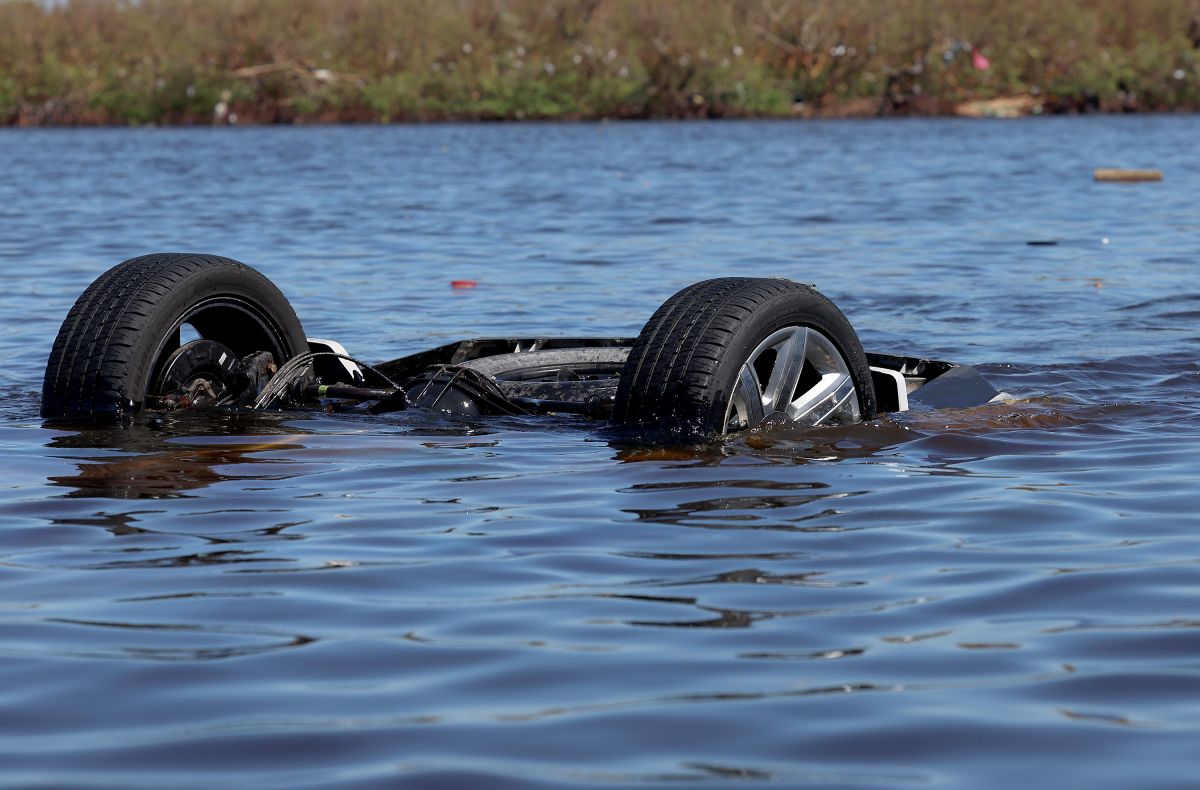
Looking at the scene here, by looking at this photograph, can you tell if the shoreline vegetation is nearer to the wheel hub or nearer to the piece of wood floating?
the piece of wood floating

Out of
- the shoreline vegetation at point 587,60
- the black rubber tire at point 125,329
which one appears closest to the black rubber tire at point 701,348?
the black rubber tire at point 125,329

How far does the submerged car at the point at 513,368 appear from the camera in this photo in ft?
24.0

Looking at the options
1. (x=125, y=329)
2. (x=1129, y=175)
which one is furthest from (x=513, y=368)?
(x=1129, y=175)

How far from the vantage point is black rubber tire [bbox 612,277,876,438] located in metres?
7.24

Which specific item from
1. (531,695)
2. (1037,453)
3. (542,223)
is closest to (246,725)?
(531,695)

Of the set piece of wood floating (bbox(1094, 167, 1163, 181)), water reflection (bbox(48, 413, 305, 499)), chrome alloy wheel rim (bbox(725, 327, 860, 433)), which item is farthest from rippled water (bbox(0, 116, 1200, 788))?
piece of wood floating (bbox(1094, 167, 1163, 181))

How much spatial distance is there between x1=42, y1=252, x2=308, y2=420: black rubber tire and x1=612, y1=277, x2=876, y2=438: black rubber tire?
187 centimetres

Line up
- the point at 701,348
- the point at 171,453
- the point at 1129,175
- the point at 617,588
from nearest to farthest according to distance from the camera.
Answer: the point at 617,588
the point at 701,348
the point at 171,453
the point at 1129,175

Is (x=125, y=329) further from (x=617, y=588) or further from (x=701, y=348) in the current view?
(x=617, y=588)

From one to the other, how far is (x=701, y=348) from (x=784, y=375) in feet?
1.86

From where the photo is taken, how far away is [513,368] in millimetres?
9352

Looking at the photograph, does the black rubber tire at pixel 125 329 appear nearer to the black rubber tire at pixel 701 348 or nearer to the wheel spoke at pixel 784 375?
the black rubber tire at pixel 701 348

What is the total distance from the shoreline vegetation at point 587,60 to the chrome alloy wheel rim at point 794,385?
80068mm

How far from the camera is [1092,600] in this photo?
5293mm
